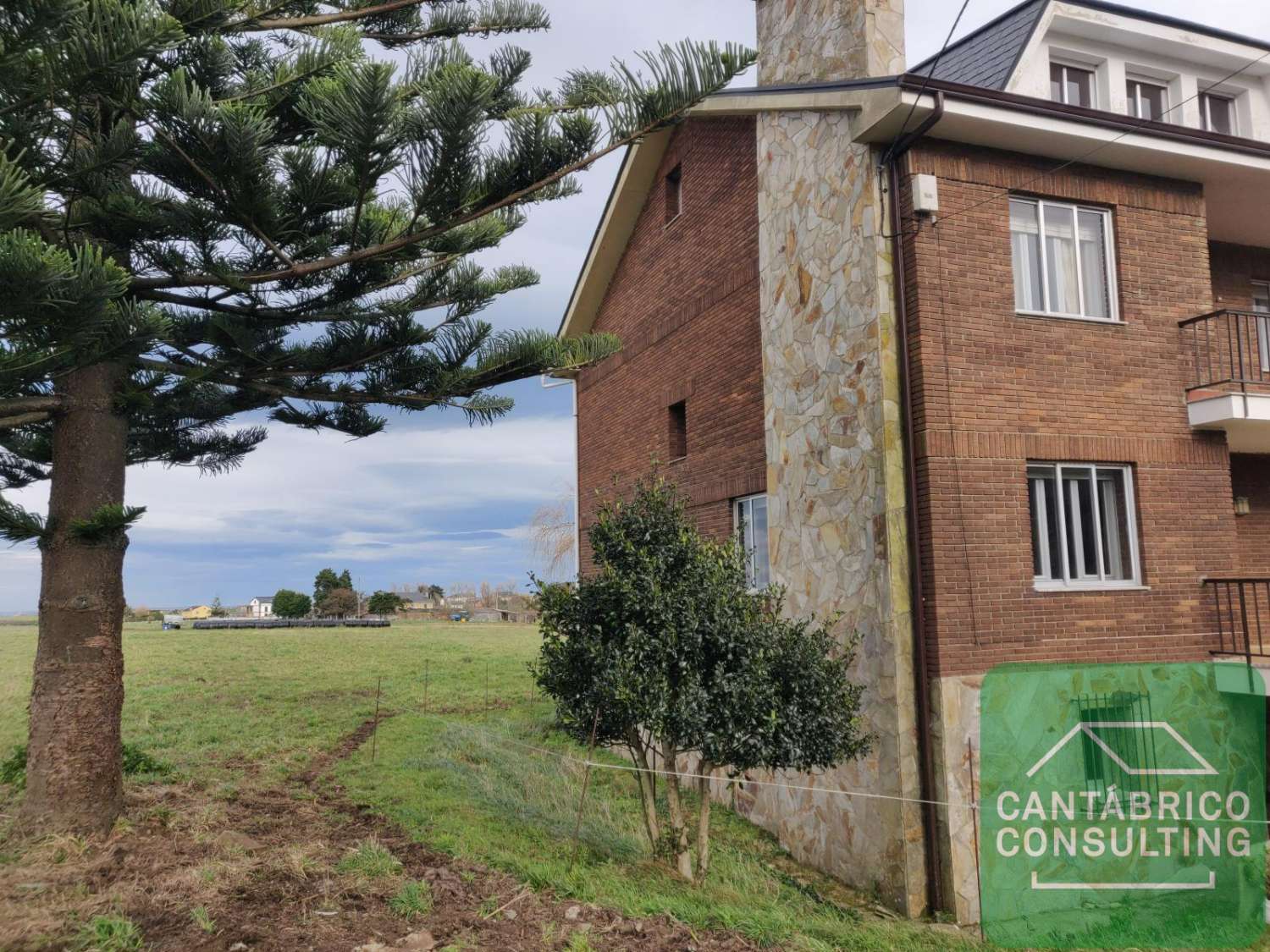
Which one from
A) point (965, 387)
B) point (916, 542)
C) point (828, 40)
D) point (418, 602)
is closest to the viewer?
point (916, 542)

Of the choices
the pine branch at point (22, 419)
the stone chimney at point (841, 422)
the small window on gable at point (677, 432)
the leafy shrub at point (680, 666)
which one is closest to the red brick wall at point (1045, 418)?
the stone chimney at point (841, 422)

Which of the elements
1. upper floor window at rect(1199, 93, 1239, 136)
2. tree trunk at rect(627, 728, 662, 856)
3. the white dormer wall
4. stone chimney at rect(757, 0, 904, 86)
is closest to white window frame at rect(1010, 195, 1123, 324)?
the white dormer wall

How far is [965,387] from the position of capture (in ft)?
28.5

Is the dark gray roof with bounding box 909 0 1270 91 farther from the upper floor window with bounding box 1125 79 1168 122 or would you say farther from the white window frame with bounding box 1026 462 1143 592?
the white window frame with bounding box 1026 462 1143 592

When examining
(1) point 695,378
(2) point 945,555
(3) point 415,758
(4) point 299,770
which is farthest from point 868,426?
(4) point 299,770

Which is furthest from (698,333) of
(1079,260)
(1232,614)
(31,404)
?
(31,404)

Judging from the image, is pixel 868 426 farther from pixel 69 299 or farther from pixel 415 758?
pixel 415 758

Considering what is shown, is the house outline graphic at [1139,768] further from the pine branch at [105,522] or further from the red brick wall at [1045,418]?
the pine branch at [105,522]

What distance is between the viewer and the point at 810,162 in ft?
32.2

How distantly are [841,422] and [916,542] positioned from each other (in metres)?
1.51

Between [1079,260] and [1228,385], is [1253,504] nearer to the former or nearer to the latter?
[1228,385]

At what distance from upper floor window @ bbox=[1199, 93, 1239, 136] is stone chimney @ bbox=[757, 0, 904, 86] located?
5801mm

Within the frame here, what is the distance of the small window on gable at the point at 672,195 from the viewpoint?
13414 mm

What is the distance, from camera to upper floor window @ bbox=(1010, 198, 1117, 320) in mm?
9297
